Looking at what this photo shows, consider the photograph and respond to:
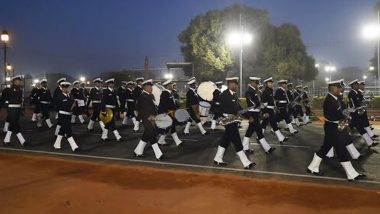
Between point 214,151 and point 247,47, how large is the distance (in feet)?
103

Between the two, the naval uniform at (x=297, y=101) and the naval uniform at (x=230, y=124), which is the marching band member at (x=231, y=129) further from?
the naval uniform at (x=297, y=101)

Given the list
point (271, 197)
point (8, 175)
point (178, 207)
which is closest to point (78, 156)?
point (8, 175)

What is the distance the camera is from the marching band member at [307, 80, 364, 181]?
312 inches

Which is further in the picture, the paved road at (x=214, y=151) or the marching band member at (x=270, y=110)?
the marching band member at (x=270, y=110)

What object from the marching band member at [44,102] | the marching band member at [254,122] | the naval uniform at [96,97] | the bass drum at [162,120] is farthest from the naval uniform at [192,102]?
the marching band member at [44,102]

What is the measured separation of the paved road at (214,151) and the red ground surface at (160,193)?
0.65m

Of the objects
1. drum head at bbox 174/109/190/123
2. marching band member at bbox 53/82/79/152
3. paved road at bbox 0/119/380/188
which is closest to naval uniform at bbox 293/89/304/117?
paved road at bbox 0/119/380/188

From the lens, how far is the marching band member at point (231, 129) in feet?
29.8

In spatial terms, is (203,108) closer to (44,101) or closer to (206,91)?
(206,91)

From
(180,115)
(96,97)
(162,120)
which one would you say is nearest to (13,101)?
(96,97)

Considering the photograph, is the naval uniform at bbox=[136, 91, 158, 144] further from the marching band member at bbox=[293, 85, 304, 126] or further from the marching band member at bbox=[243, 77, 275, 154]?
the marching band member at bbox=[293, 85, 304, 126]

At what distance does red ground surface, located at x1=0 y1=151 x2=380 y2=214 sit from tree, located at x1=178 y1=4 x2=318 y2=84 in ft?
110

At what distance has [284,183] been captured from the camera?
784 cm

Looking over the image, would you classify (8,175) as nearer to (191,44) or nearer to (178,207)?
(178,207)
